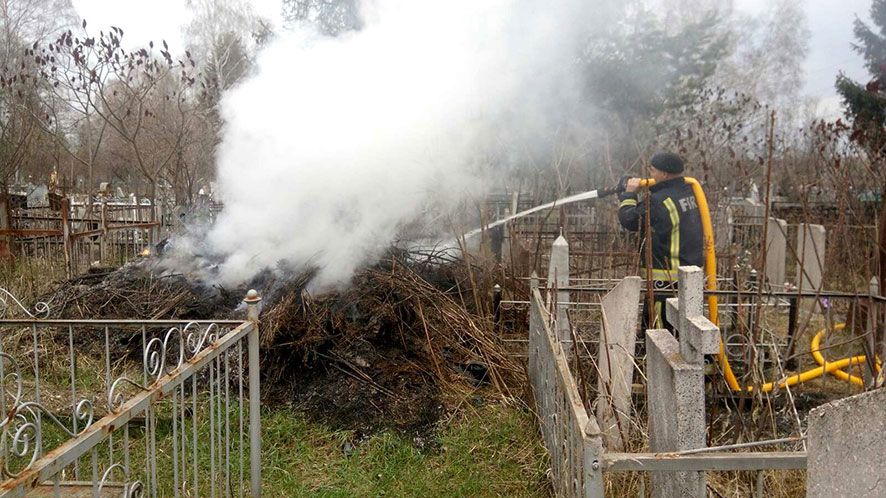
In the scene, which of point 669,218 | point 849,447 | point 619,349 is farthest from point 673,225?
point 849,447

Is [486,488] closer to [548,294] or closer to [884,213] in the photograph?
[548,294]

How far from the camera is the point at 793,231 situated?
11391 millimetres

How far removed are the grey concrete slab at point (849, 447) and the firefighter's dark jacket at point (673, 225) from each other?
4.28 meters

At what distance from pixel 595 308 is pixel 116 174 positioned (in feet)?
106

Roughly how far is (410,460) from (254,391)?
4.76ft

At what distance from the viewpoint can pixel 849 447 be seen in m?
1.36

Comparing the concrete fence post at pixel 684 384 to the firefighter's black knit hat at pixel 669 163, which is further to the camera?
the firefighter's black knit hat at pixel 669 163

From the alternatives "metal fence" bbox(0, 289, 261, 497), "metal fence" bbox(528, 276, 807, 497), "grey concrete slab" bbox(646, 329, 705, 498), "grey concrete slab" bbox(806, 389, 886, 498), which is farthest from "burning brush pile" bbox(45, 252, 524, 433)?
"grey concrete slab" bbox(806, 389, 886, 498)

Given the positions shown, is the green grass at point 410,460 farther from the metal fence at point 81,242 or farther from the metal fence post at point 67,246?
the metal fence at point 81,242

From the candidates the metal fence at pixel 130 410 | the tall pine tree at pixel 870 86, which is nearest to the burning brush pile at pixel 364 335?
the metal fence at pixel 130 410

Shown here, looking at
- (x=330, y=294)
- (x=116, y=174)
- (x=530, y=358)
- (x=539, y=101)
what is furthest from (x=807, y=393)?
(x=116, y=174)

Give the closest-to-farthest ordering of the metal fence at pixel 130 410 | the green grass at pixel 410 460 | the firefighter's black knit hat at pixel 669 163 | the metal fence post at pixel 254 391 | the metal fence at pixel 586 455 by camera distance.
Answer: the metal fence at pixel 130 410, the metal fence at pixel 586 455, the metal fence post at pixel 254 391, the green grass at pixel 410 460, the firefighter's black knit hat at pixel 669 163

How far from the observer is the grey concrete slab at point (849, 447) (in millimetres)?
1290

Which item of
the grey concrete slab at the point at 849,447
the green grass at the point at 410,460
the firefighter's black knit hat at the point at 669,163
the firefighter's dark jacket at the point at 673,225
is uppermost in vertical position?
the firefighter's black knit hat at the point at 669,163
